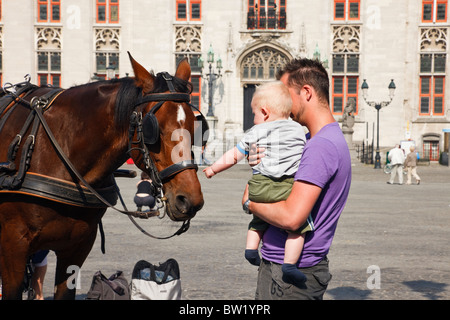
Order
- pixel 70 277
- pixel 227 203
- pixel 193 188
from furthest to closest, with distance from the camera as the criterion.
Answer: pixel 227 203, pixel 70 277, pixel 193 188

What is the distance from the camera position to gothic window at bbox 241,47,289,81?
35094mm

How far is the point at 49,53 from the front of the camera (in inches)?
1403

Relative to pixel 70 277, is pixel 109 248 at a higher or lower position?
lower

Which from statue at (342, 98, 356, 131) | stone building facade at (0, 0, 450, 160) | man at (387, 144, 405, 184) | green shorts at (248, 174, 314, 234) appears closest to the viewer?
green shorts at (248, 174, 314, 234)

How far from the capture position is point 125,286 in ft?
15.5

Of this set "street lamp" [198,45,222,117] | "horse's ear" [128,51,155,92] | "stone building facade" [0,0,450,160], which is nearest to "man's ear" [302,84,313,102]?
"horse's ear" [128,51,155,92]

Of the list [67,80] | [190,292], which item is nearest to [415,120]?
[67,80]

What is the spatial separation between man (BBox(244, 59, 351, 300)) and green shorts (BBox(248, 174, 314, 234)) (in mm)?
34

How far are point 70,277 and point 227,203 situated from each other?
11254mm

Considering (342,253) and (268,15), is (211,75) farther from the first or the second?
(342,253)

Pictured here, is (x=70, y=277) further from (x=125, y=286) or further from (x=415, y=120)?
(x=415, y=120)

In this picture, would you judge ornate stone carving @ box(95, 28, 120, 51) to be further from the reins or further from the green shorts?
the green shorts

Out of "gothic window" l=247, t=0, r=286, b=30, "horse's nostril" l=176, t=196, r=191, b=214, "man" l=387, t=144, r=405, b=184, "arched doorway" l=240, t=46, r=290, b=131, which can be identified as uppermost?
"gothic window" l=247, t=0, r=286, b=30

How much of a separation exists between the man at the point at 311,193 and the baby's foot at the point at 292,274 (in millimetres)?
53
